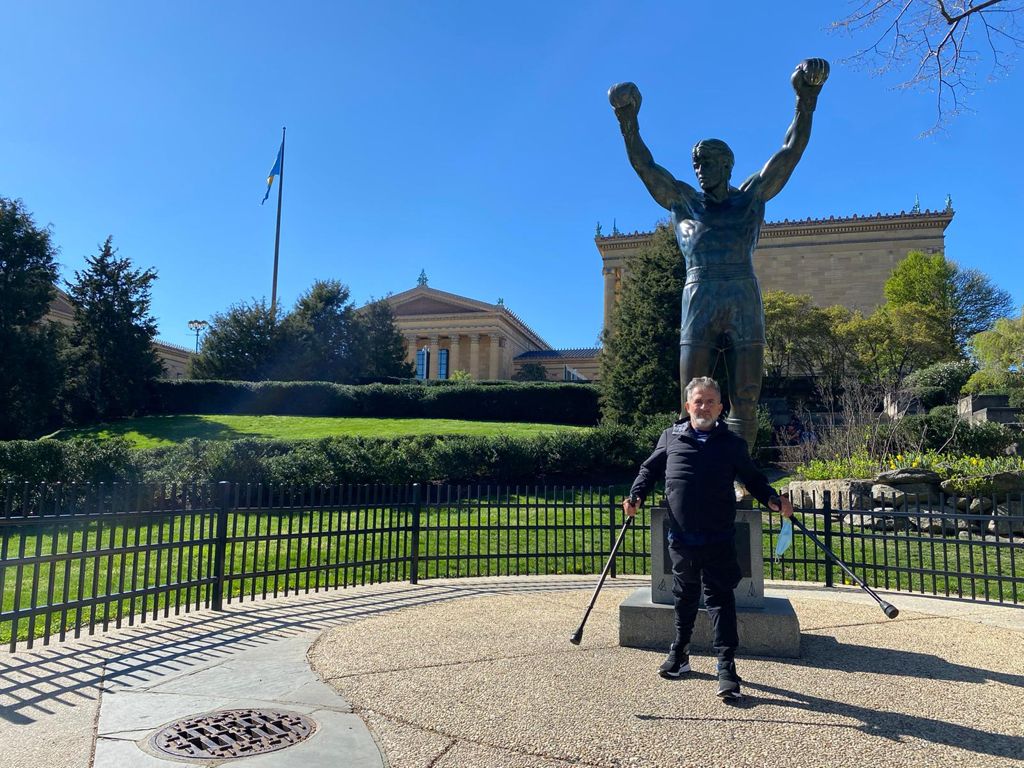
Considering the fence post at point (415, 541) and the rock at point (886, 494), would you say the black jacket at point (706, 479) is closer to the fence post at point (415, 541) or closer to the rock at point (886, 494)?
the fence post at point (415, 541)

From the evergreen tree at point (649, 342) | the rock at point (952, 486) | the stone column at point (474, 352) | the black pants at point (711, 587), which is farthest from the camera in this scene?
the stone column at point (474, 352)

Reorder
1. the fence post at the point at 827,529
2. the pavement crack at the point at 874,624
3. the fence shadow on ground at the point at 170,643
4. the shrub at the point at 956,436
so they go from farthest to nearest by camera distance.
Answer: the shrub at the point at 956,436
the fence post at the point at 827,529
the pavement crack at the point at 874,624
the fence shadow on ground at the point at 170,643

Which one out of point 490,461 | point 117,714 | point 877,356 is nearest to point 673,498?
point 117,714

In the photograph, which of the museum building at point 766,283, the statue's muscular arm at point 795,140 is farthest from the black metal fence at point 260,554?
the museum building at point 766,283

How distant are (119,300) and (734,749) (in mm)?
32743

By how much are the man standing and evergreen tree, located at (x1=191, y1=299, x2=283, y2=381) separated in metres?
34.7

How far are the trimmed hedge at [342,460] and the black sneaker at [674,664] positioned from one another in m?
10.6

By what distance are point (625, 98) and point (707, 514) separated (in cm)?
366

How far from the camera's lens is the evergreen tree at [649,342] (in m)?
21.7

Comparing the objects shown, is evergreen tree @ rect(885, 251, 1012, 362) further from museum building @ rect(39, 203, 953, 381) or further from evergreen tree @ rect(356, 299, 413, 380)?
evergreen tree @ rect(356, 299, 413, 380)

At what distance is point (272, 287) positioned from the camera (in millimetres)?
40438

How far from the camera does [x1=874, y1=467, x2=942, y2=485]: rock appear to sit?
495 inches

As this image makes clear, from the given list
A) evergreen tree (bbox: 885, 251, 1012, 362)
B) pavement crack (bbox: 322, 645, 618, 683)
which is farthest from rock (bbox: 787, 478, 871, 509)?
evergreen tree (bbox: 885, 251, 1012, 362)

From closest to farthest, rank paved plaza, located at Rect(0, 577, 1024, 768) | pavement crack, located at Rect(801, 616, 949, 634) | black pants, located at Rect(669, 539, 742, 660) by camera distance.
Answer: paved plaza, located at Rect(0, 577, 1024, 768) → black pants, located at Rect(669, 539, 742, 660) → pavement crack, located at Rect(801, 616, 949, 634)
